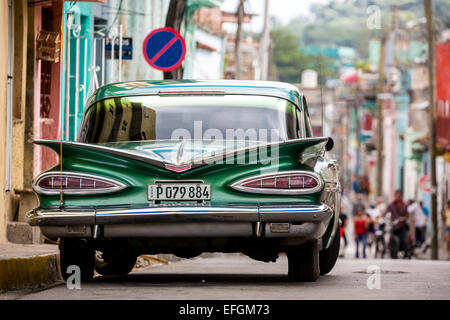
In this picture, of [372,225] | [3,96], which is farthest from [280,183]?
[372,225]

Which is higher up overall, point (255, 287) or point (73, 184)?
point (73, 184)

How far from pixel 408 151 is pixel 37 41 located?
5572 cm

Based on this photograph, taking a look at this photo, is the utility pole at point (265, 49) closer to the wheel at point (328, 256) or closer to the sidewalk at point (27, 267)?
the wheel at point (328, 256)

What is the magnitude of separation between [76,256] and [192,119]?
1486 mm

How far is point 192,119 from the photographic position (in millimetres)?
10734

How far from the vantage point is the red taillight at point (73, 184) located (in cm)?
962

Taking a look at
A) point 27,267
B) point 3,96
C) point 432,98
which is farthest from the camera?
point 432,98

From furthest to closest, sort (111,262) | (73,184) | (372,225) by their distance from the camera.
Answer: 1. (372,225)
2. (111,262)
3. (73,184)

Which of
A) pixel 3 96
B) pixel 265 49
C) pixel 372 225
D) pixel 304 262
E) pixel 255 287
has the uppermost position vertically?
pixel 265 49

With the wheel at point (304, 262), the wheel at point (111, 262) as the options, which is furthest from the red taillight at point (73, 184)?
the wheel at point (111, 262)

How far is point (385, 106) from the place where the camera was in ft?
273

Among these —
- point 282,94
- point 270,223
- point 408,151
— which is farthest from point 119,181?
point 408,151

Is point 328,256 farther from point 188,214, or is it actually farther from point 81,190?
point 81,190
